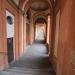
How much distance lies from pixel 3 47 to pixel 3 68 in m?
0.73

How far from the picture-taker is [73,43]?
5.26 ft

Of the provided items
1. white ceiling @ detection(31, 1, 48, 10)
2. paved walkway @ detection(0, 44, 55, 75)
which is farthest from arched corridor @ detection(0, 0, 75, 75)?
white ceiling @ detection(31, 1, 48, 10)

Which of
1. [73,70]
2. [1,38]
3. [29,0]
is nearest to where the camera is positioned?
[73,70]

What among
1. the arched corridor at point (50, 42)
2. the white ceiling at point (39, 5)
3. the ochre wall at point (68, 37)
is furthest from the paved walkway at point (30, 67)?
the white ceiling at point (39, 5)

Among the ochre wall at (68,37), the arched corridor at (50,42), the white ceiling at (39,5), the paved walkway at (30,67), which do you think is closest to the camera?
the ochre wall at (68,37)

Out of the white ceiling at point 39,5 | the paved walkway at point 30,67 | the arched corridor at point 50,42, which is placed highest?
the white ceiling at point 39,5

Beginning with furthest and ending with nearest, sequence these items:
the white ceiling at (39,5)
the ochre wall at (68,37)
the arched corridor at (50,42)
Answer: the white ceiling at (39,5), the arched corridor at (50,42), the ochre wall at (68,37)

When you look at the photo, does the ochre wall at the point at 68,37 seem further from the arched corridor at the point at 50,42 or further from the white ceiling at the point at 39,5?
the white ceiling at the point at 39,5

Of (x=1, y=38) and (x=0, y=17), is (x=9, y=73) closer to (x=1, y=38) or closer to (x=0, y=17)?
(x=1, y=38)

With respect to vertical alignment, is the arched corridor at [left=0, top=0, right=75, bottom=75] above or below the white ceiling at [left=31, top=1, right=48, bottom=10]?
below

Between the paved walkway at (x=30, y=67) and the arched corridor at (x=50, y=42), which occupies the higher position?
the arched corridor at (x=50, y=42)

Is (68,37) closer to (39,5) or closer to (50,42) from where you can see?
(50,42)

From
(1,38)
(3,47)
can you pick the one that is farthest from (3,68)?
(1,38)

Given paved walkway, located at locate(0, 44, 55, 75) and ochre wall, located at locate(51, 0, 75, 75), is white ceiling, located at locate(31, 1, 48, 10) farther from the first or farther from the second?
ochre wall, located at locate(51, 0, 75, 75)
